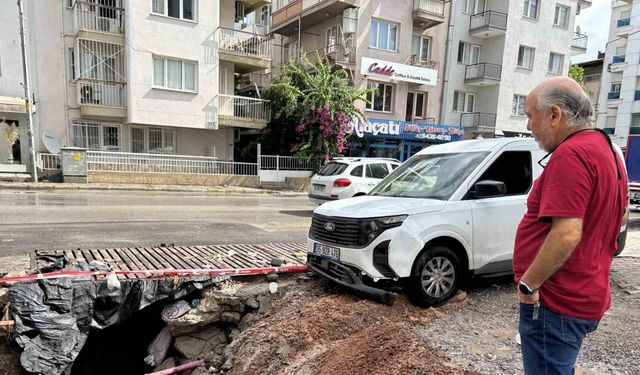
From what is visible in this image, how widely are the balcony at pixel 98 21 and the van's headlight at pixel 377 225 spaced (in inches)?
740

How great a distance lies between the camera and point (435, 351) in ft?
12.0

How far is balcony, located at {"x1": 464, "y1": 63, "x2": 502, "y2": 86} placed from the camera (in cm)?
2664

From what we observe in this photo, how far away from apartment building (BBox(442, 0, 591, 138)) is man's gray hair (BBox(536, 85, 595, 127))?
26035mm

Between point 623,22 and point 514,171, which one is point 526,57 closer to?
point 623,22

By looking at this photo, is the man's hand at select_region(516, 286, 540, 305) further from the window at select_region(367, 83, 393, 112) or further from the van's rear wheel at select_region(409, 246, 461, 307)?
the window at select_region(367, 83, 393, 112)

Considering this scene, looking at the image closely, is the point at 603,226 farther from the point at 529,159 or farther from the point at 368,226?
the point at 529,159

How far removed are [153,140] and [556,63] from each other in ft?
88.8

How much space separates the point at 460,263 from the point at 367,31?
20894 millimetres

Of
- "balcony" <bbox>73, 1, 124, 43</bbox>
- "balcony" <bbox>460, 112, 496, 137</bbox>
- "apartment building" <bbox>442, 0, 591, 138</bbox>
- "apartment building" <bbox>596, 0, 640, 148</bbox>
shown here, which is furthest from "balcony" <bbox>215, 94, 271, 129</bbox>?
"apartment building" <bbox>596, 0, 640, 148</bbox>

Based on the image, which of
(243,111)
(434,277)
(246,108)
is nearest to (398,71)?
(246,108)

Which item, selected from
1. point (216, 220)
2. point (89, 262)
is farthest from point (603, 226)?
point (216, 220)

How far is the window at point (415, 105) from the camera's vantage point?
26.4 m

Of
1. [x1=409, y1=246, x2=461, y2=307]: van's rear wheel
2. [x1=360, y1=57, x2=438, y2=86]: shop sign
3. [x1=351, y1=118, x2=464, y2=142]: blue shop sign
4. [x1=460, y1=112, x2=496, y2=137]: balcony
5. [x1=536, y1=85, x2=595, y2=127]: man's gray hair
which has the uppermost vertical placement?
[x1=360, y1=57, x2=438, y2=86]: shop sign

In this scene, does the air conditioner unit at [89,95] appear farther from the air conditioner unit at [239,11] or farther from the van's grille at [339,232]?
the van's grille at [339,232]
